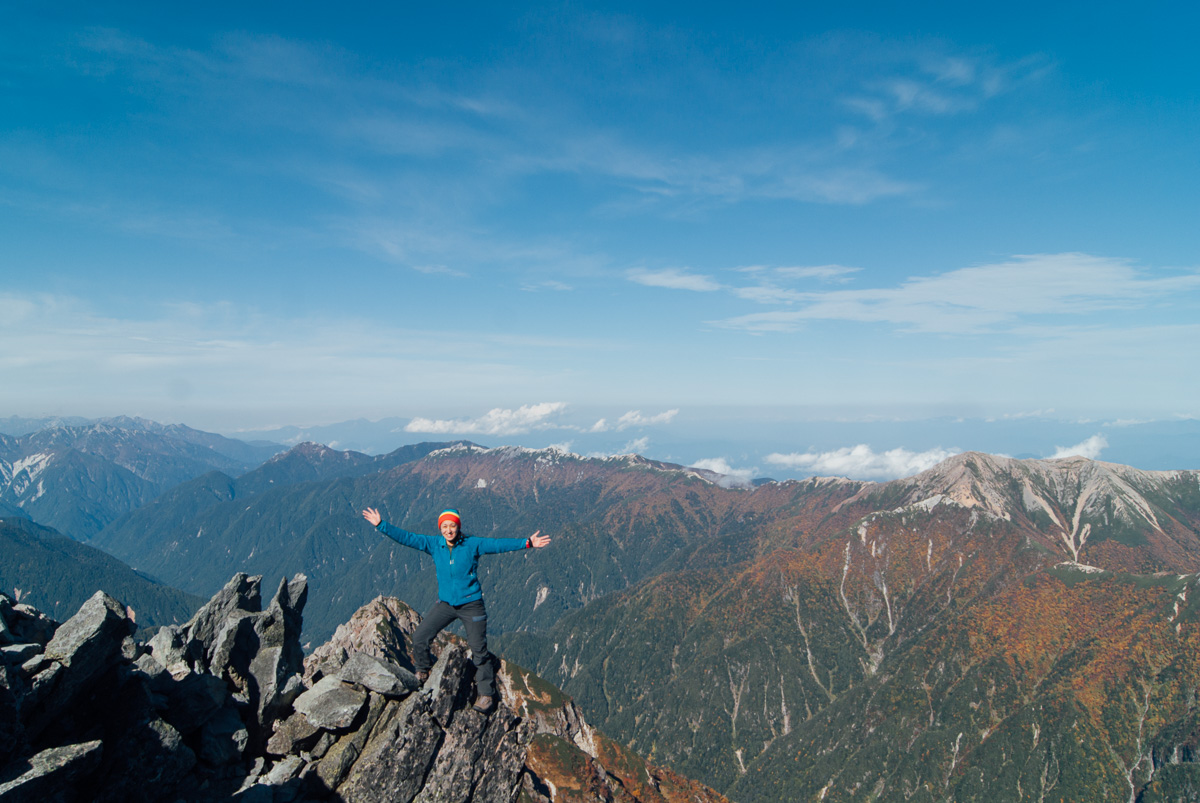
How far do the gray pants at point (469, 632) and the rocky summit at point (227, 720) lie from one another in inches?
52.1

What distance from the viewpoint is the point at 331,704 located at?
2219cm

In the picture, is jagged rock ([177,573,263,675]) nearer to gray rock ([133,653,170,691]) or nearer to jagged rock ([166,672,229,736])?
gray rock ([133,653,170,691])

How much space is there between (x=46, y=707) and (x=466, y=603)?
12.0 metres

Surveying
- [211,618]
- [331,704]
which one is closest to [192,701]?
[331,704]

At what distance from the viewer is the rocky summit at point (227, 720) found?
1508 centimetres

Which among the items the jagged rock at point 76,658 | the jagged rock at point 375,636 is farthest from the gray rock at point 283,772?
the jagged rock at point 375,636

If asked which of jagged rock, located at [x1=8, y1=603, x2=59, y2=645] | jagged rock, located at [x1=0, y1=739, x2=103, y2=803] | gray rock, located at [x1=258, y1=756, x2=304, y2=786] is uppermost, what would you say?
jagged rock, located at [x1=8, y1=603, x2=59, y2=645]

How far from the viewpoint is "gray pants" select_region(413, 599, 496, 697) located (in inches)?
787

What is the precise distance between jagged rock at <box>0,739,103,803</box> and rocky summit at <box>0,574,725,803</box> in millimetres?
34

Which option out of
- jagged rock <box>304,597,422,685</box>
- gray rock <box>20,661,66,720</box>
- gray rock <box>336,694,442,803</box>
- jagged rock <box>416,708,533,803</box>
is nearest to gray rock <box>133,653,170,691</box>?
gray rock <box>20,661,66,720</box>

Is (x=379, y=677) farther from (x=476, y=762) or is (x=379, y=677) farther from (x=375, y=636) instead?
(x=375, y=636)

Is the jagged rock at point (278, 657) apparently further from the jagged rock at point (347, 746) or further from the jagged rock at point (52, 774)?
the jagged rock at point (52, 774)

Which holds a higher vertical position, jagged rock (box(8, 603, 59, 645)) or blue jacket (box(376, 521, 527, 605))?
blue jacket (box(376, 521, 527, 605))

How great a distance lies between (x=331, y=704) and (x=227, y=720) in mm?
3651
